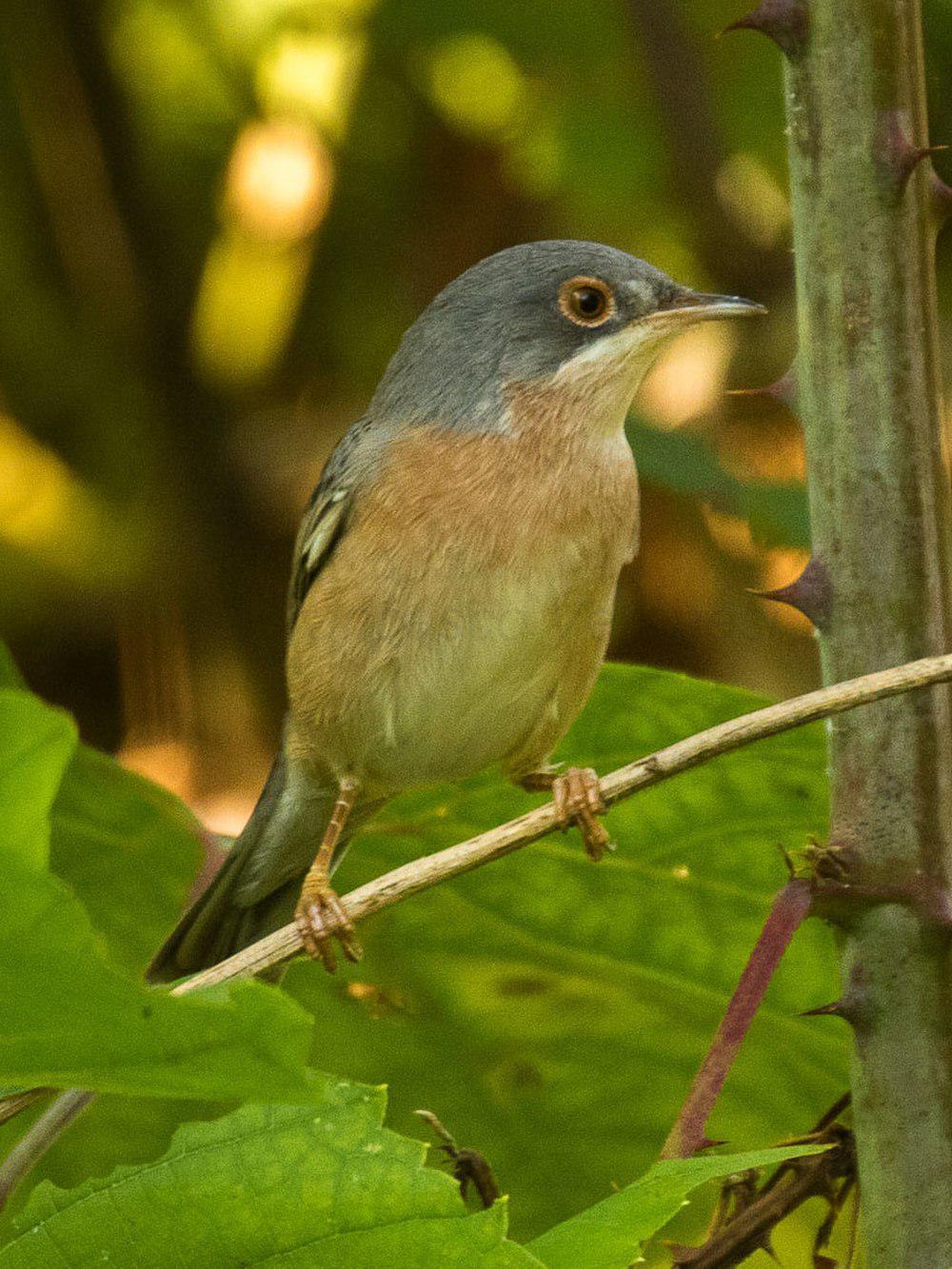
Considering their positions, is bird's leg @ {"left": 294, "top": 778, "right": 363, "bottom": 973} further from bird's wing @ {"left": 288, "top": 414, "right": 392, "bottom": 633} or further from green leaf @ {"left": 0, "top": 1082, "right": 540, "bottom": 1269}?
green leaf @ {"left": 0, "top": 1082, "right": 540, "bottom": 1269}

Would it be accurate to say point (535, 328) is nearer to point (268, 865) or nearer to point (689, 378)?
point (268, 865)

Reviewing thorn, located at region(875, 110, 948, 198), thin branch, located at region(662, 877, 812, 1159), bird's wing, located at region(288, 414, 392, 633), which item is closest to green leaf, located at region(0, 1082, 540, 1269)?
thin branch, located at region(662, 877, 812, 1159)

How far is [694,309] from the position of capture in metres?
3.64

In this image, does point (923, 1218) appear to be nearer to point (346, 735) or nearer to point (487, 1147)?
point (487, 1147)

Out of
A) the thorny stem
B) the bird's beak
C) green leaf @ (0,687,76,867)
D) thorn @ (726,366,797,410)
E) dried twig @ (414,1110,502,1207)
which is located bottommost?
dried twig @ (414,1110,502,1207)

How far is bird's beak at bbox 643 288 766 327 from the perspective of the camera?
3580 millimetres

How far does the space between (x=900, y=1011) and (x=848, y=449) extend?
2.32ft

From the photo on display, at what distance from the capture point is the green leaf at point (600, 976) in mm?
2850

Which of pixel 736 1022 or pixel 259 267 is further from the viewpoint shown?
pixel 259 267

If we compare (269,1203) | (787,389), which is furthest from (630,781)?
(269,1203)

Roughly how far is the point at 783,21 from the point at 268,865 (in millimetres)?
2314

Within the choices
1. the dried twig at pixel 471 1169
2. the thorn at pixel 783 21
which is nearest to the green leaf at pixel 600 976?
the dried twig at pixel 471 1169

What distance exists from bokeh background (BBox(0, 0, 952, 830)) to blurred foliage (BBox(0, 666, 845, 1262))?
1.96 meters

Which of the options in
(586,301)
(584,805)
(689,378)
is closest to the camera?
(584,805)
